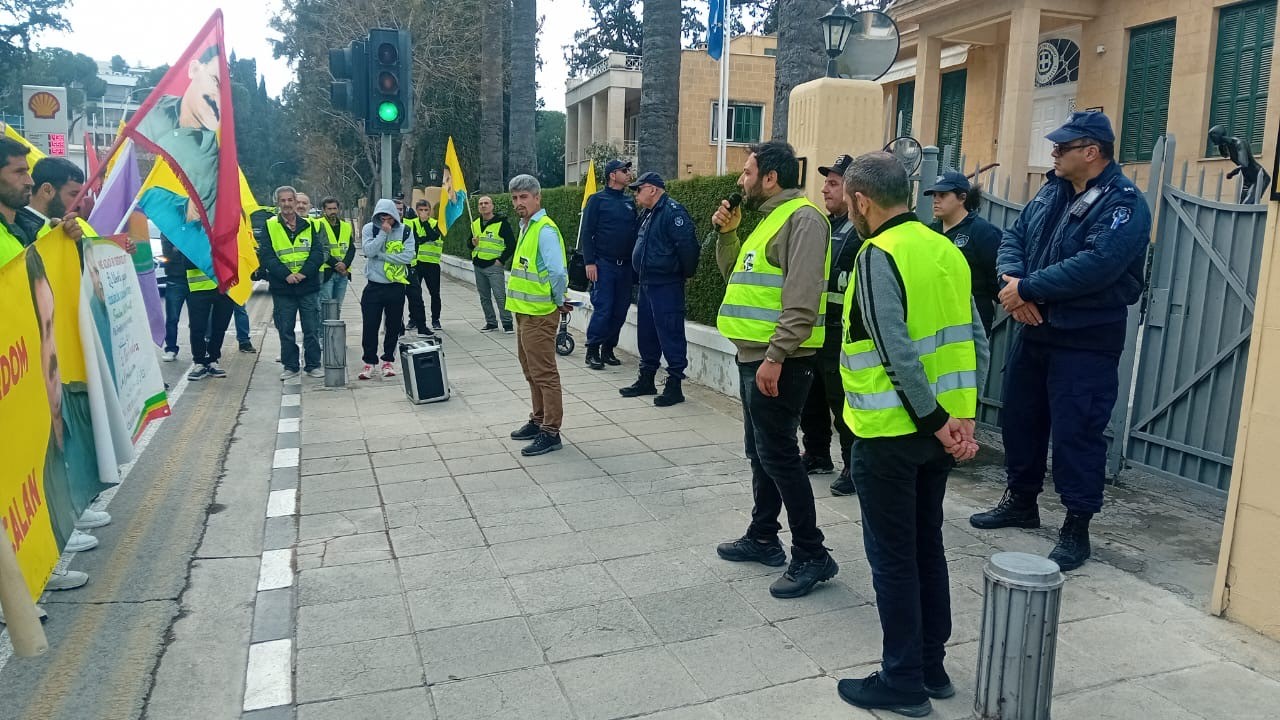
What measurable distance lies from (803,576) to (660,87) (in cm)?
1042

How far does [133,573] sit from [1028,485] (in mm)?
4694

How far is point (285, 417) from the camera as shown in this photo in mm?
8453

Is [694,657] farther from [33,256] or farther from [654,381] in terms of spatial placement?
[654,381]

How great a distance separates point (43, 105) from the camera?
50.3 ft

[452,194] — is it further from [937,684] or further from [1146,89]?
[937,684]

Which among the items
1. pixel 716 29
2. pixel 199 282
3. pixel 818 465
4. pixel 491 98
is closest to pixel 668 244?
pixel 818 465

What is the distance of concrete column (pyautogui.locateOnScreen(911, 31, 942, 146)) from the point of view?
18.0 meters

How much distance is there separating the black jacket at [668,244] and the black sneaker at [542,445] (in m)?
2.46

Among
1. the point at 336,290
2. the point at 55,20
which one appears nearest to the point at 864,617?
the point at 336,290

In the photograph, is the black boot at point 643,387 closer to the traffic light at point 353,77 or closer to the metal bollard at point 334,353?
the metal bollard at point 334,353

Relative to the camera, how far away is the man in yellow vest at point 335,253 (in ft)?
34.1

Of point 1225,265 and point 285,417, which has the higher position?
point 1225,265

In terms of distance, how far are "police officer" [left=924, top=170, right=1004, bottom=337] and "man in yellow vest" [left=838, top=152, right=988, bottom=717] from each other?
8.52 ft

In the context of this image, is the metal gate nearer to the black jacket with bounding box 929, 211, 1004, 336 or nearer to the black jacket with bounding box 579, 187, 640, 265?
the black jacket with bounding box 929, 211, 1004, 336
